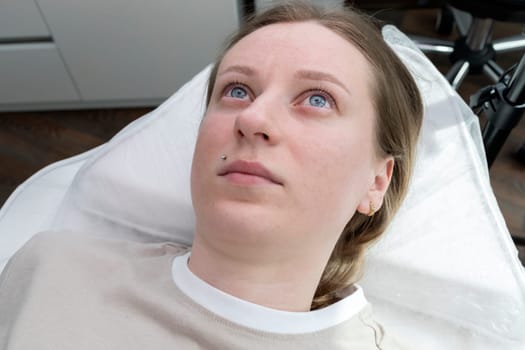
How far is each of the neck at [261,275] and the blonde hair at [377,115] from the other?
4.0 inches

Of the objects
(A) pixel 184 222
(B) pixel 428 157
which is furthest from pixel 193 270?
(B) pixel 428 157

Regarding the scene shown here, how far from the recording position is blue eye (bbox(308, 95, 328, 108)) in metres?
0.61

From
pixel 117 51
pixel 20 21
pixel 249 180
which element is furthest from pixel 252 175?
pixel 20 21

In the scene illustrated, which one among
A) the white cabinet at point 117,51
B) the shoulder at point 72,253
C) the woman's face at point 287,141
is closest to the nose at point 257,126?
the woman's face at point 287,141

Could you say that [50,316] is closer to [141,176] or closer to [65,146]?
[141,176]

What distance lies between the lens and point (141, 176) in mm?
914

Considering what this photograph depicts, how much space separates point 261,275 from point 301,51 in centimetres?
35

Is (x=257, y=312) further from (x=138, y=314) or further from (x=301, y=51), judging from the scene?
(x=301, y=51)

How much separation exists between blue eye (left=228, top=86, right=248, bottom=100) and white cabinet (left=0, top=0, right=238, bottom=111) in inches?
32.3

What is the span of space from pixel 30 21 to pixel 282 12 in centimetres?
113

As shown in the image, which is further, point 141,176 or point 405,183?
point 141,176

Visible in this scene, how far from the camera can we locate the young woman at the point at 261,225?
0.57 metres

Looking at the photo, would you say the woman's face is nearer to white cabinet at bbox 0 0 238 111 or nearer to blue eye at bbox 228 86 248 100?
blue eye at bbox 228 86 248 100

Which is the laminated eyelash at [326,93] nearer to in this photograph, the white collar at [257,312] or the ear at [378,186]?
the ear at [378,186]
